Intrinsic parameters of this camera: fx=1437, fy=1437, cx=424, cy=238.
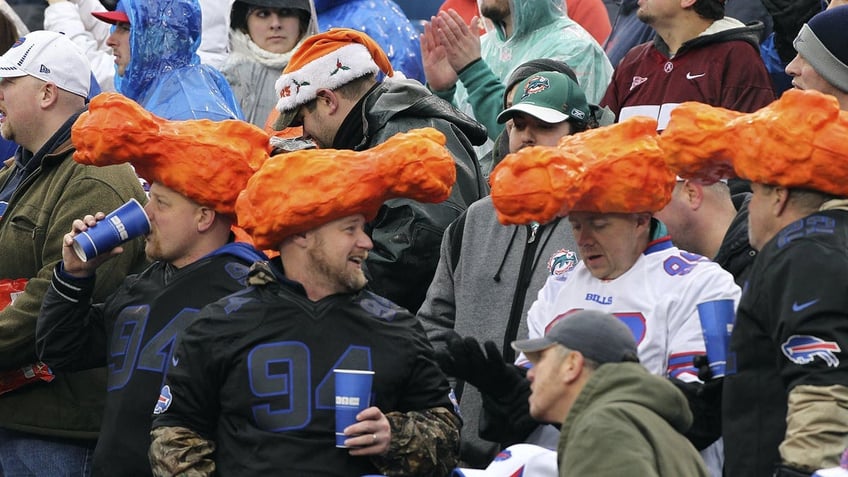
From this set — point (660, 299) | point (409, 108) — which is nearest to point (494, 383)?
point (660, 299)

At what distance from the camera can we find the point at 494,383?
4957mm

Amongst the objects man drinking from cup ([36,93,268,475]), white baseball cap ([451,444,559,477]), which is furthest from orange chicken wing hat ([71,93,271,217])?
white baseball cap ([451,444,559,477])

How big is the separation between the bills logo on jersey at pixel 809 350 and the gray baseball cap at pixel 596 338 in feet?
1.54

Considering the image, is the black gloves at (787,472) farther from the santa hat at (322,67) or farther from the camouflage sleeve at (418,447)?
the santa hat at (322,67)

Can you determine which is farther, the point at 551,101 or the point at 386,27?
the point at 386,27

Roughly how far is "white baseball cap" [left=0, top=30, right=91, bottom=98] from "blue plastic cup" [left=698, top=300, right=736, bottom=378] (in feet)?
11.3

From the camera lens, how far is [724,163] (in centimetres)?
479

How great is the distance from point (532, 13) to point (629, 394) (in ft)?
14.6

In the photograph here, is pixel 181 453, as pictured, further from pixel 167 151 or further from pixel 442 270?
pixel 442 270

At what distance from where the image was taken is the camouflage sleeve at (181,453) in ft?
15.5

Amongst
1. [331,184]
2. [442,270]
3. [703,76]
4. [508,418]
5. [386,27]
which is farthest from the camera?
[386,27]

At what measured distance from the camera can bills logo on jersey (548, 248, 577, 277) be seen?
5.49 m

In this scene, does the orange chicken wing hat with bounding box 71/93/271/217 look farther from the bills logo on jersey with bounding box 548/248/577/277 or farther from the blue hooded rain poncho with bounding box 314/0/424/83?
the blue hooded rain poncho with bounding box 314/0/424/83

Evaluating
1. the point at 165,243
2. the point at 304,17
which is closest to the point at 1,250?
the point at 165,243
